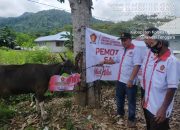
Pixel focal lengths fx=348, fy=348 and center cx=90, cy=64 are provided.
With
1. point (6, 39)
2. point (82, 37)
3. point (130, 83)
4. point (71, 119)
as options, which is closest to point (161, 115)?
point (130, 83)

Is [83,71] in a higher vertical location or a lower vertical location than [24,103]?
higher

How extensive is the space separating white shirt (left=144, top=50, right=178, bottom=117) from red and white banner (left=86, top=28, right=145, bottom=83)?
112 inches

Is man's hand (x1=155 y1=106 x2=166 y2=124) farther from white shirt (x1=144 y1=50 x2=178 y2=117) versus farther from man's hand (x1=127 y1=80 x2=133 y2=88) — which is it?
man's hand (x1=127 y1=80 x2=133 y2=88)

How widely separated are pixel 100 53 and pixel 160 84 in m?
3.42

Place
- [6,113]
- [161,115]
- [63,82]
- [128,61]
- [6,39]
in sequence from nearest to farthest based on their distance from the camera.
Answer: [161,115]
[128,61]
[6,113]
[63,82]
[6,39]

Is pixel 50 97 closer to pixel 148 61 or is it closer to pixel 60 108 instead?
pixel 60 108

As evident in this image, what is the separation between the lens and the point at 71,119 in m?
7.59

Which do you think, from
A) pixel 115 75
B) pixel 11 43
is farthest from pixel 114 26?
pixel 11 43

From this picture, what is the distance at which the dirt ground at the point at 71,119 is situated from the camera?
290 inches

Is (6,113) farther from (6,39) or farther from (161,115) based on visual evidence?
(6,39)

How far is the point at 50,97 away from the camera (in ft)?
34.8

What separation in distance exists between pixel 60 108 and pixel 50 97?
86.5 inches

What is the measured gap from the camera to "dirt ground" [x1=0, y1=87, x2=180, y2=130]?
737cm

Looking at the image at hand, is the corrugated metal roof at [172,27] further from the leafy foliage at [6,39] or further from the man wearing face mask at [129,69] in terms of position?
the leafy foliage at [6,39]
